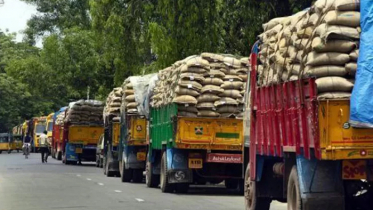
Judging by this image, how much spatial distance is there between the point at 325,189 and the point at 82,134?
119ft

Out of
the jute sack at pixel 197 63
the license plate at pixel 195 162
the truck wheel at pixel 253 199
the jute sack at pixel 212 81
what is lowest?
the truck wheel at pixel 253 199

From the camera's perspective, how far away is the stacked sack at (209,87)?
22234 millimetres

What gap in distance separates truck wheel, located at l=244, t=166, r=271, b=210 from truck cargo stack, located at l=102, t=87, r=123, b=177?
18.3 metres

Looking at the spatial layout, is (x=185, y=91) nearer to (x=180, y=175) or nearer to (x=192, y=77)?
(x=192, y=77)

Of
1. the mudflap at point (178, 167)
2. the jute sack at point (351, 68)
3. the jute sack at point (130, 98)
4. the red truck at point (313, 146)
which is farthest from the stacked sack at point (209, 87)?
the jute sack at point (351, 68)

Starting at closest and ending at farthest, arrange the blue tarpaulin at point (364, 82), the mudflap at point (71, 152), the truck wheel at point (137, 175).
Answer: the blue tarpaulin at point (364, 82)
the truck wheel at point (137, 175)
the mudflap at point (71, 152)

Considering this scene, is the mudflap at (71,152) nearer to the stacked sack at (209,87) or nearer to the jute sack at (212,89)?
the stacked sack at (209,87)

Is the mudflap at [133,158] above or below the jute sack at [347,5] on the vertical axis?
below

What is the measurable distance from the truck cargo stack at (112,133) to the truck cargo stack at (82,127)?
10143 mm

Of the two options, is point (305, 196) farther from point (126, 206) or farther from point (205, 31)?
point (205, 31)

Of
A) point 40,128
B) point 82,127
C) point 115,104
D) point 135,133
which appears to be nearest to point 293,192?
point 135,133

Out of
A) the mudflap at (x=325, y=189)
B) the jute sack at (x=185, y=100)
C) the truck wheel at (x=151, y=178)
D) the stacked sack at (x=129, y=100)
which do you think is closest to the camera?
the mudflap at (x=325, y=189)

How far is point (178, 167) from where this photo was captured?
22.6 meters

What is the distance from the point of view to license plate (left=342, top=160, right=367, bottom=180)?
11023 millimetres
